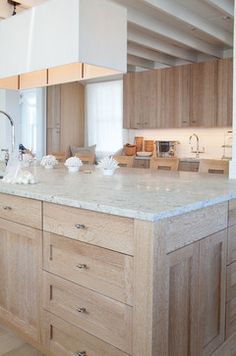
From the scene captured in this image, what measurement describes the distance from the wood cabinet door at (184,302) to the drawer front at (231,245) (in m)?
0.34

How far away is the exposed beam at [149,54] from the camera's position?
18.7 ft

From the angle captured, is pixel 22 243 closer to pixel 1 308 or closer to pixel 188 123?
pixel 1 308

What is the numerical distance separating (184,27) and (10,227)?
3780mm

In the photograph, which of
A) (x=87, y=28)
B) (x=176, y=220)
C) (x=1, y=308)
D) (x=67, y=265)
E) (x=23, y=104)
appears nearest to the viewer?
(x=176, y=220)

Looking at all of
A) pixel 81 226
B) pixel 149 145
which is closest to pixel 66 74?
pixel 81 226

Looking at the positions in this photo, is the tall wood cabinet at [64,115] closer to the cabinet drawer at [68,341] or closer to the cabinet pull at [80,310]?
the cabinet drawer at [68,341]

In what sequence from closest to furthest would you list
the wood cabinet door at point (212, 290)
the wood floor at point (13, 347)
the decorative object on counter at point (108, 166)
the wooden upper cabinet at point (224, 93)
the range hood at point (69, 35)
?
the wood cabinet door at point (212, 290)
the wood floor at point (13, 347)
the range hood at point (69, 35)
the decorative object on counter at point (108, 166)
the wooden upper cabinet at point (224, 93)

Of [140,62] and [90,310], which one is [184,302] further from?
[140,62]

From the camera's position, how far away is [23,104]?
341 inches

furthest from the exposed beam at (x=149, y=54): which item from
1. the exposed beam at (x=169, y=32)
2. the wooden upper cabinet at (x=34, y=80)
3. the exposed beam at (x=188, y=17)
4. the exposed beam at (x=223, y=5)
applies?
the wooden upper cabinet at (x=34, y=80)

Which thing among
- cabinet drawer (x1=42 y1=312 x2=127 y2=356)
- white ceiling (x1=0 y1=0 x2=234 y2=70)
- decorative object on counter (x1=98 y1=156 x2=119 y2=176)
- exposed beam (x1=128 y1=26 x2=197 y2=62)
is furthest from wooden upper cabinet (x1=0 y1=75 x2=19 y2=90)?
cabinet drawer (x1=42 y1=312 x2=127 y2=356)

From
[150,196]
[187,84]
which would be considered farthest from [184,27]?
[150,196]

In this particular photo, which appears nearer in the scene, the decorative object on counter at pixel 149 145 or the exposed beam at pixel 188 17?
the exposed beam at pixel 188 17

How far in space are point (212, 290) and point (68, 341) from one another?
2.40ft
